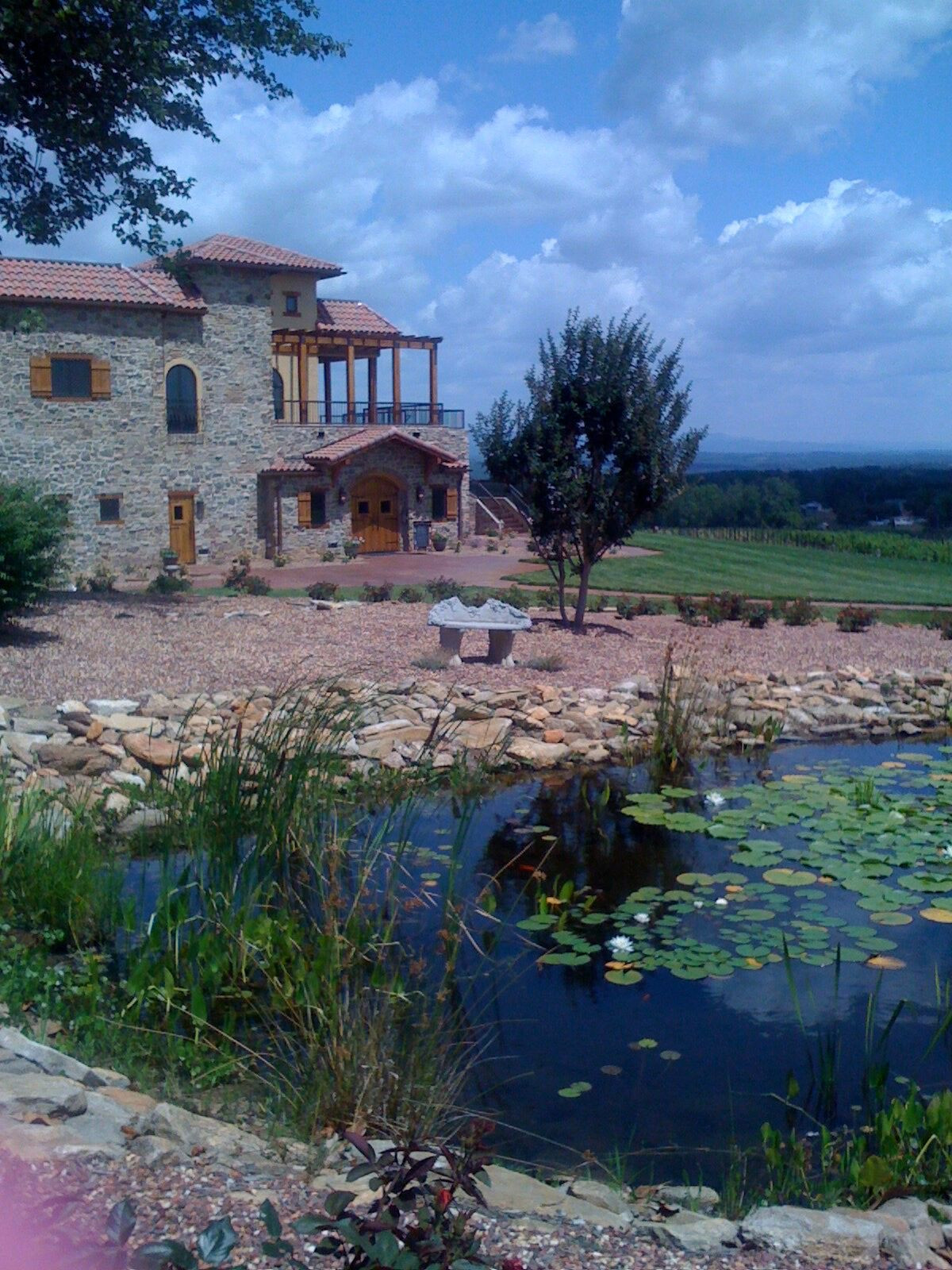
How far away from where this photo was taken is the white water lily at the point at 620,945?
689 centimetres

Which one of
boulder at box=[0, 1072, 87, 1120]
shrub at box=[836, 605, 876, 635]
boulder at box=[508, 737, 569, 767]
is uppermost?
shrub at box=[836, 605, 876, 635]

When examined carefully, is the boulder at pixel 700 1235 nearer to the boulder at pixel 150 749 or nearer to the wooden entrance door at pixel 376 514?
the boulder at pixel 150 749

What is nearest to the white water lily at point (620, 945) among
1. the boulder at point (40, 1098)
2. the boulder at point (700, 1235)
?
the boulder at point (700, 1235)

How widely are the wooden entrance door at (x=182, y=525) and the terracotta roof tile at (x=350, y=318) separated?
7735mm

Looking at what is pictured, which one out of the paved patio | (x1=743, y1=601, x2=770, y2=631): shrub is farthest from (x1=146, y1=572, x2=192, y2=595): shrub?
(x1=743, y1=601, x2=770, y2=631): shrub

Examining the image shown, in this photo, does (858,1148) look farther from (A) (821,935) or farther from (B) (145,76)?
(B) (145,76)

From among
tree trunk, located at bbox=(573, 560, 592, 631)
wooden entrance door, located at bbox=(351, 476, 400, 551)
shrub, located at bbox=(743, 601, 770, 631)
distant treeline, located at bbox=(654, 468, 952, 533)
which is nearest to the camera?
tree trunk, located at bbox=(573, 560, 592, 631)

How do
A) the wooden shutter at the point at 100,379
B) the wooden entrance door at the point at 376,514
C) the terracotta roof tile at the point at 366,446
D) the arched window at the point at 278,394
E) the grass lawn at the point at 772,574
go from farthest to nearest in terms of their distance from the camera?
the arched window at the point at 278,394, the wooden entrance door at the point at 376,514, the terracotta roof tile at the point at 366,446, the wooden shutter at the point at 100,379, the grass lawn at the point at 772,574

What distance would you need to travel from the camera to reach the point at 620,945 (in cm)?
690

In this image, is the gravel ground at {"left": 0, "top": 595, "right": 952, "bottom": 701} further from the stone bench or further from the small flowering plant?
the small flowering plant

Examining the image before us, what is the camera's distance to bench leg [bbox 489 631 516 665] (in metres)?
14.2

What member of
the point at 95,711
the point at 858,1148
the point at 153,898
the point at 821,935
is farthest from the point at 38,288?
the point at 858,1148

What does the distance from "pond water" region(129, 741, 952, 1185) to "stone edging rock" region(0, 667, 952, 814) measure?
855mm

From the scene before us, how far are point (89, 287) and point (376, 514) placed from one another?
9.24m
